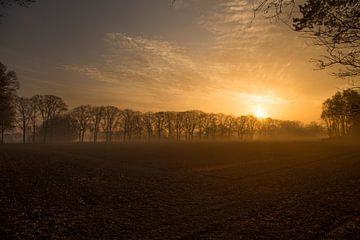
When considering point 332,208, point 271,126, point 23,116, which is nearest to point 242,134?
point 271,126

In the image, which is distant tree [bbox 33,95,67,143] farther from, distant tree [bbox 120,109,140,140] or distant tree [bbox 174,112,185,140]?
distant tree [bbox 174,112,185,140]

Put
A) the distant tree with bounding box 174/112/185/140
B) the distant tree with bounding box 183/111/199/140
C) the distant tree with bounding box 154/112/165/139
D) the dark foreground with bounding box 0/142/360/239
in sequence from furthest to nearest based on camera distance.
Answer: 1. the distant tree with bounding box 183/111/199/140
2. the distant tree with bounding box 174/112/185/140
3. the distant tree with bounding box 154/112/165/139
4. the dark foreground with bounding box 0/142/360/239

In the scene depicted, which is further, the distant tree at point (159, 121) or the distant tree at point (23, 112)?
the distant tree at point (159, 121)

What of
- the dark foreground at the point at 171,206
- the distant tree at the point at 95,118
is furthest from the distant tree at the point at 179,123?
the dark foreground at the point at 171,206

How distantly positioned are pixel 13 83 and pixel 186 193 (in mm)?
36538

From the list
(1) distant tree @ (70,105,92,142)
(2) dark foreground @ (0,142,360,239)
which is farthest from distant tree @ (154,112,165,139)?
(2) dark foreground @ (0,142,360,239)

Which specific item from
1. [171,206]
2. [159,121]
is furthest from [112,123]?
[171,206]

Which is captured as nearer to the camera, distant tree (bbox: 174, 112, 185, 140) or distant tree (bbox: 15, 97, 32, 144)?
distant tree (bbox: 15, 97, 32, 144)

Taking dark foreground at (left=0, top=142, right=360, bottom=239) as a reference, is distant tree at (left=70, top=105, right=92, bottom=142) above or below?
above

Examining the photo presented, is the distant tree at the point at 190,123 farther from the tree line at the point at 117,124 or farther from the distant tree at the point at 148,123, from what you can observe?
the distant tree at the point at 148,123

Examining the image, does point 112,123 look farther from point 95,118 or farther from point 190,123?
point 190,123

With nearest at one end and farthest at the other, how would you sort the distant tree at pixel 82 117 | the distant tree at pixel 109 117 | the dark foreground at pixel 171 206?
the dark foreground at pixel 171 206, the distant tree at pixel 82 117, the distant tree at pixel 109 117

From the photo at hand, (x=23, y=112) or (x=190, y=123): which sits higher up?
(x=23, y=112)

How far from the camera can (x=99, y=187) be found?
61.4 feet
